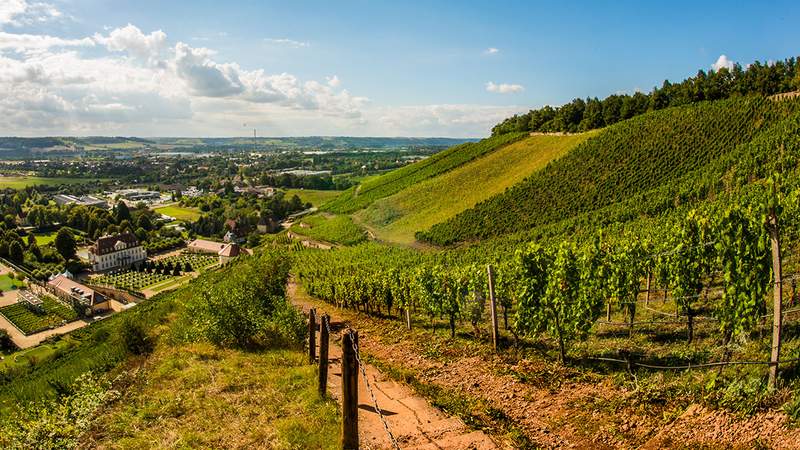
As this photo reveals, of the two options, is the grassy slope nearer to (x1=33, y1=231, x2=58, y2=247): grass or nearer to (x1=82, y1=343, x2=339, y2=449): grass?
(x1=82, y1=343, x2=339, y2=449): grass

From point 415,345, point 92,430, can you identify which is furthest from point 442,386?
point 92,430

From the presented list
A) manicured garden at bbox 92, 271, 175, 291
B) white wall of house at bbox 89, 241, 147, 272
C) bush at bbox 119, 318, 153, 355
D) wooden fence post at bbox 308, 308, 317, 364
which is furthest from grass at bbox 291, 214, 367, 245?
wooden fence post at bbox 308, 308, 317, 364

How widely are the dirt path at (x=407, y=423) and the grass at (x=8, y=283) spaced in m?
85.7

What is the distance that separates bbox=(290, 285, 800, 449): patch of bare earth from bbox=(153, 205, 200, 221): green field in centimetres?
13440

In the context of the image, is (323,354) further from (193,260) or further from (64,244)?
(64,244)

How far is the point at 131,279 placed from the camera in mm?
82375

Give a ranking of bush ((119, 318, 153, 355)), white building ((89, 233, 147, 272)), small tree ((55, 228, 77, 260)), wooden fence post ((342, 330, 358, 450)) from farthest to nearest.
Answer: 1. small tree ((55, 228, 77, 260))
2. white building ((89, 233, 147, 272))
3. bush ((119, 318, 153, 355))
4. wooden fence post ((342, 330, 358, 450))

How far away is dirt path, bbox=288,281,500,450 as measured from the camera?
8969mm

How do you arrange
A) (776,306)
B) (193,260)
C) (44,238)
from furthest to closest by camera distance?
(44,238) < (193,260) < (776,306)

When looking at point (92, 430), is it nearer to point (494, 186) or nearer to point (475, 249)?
point (475, 249)

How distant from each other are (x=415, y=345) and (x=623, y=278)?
7350mm

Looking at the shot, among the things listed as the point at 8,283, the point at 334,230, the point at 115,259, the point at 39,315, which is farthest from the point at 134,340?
the point at 115,259

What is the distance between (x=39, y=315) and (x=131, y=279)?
2059 centimetres

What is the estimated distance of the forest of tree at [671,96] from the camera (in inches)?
2249
